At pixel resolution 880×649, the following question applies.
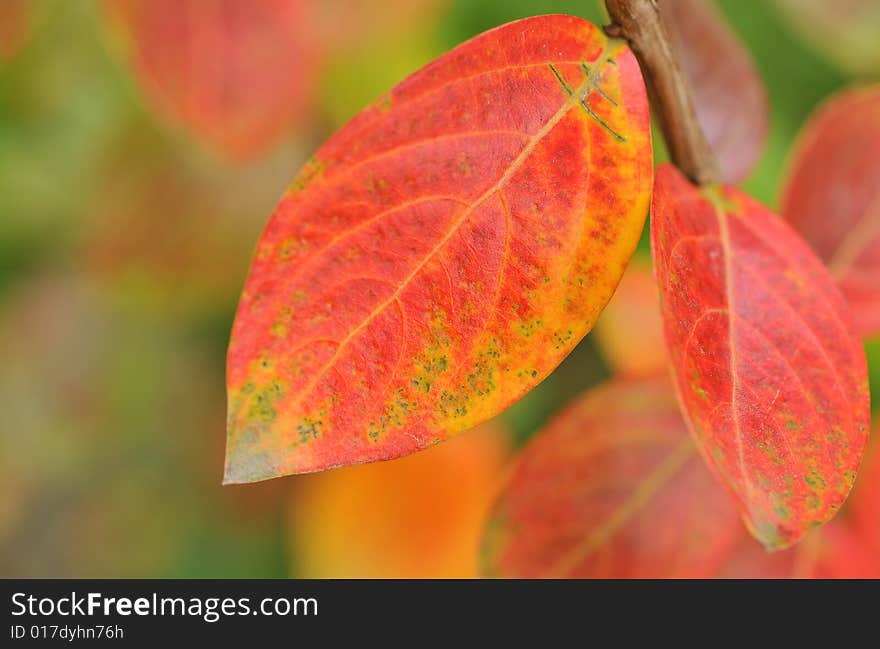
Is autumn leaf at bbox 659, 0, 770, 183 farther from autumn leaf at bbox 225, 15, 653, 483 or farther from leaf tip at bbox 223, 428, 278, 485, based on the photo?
leaf tip at bbox 223, 428, 278, 485

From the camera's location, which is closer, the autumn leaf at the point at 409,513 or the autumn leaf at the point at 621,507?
the autumn leaf at the point at 621,507

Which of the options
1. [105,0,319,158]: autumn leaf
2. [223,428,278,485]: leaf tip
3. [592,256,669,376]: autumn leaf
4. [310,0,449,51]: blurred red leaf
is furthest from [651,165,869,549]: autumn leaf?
[310,0,449,51]: blurred red leaf

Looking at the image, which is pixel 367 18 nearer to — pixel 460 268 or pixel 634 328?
pixel 634 328

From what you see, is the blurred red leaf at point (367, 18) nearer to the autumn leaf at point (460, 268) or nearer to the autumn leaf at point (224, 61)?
the autumn leaf at point (224, 61)

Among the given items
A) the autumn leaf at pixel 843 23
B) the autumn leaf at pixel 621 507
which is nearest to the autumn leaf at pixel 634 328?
the autumn leaf at pixel 621 507

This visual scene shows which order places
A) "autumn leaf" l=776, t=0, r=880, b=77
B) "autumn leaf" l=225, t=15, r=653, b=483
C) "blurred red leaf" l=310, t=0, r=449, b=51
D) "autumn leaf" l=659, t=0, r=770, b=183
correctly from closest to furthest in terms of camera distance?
"autumn leaf" l=225, t=15, r=653, b=483
"autumn leaf" l=659, t=0, r=770, b=183
"autumn leaf" l=776, t=0, r=880, b=77
"blurred red leaf" l=310, t=0, r=449, b=51

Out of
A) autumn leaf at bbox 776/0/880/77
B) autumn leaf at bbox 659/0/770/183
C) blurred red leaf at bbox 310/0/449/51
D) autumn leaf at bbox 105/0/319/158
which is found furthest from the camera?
blurred red leaf at bbox 310/0/449/51
